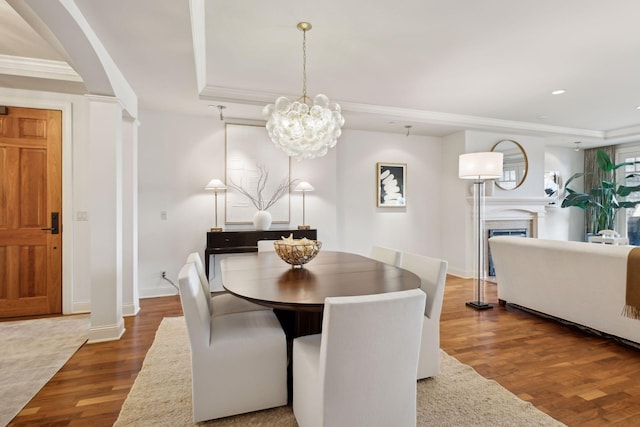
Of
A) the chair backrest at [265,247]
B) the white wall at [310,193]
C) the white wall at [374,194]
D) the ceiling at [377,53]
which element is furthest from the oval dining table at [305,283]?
the white wall at [374,194]

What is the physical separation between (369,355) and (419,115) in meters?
4.11

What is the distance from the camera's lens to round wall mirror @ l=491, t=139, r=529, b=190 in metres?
5.48

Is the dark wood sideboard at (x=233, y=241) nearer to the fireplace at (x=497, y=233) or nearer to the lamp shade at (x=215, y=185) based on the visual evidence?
the lamp shade at (x=215, y=185)

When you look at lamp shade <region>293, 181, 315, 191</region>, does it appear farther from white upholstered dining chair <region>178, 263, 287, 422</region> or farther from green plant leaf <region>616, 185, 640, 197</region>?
green plant leaf <region>616, 185, 640, 197</region>

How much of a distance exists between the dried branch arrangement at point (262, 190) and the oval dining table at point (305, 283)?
6.56ft

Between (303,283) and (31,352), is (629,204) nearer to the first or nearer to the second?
(303,283)

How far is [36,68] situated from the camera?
2.93 metres

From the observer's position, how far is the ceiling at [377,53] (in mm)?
2250

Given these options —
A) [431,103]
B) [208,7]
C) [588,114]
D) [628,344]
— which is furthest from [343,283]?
[588,114]

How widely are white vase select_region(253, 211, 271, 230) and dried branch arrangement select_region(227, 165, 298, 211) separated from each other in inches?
13.3

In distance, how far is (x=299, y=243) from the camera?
2.25m

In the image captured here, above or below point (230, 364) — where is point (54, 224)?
above

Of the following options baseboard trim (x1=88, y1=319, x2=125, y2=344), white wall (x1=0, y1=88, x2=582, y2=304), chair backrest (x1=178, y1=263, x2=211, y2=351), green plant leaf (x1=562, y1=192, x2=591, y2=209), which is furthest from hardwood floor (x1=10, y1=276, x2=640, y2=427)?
green plant leaf (x1=562, y1=192, x2=591, y2=209)

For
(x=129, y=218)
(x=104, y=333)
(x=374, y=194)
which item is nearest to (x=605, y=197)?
(x=374, y=194)
